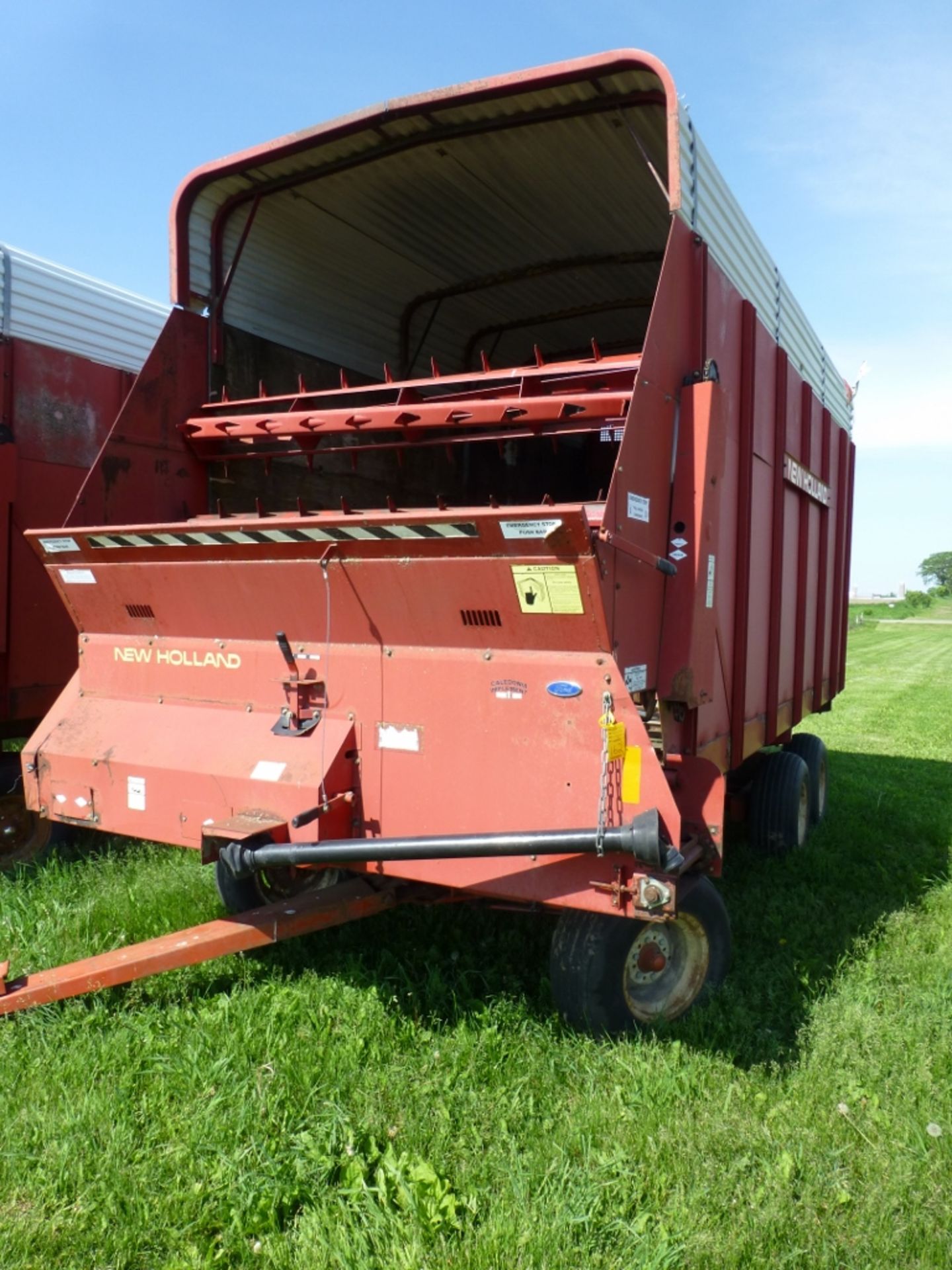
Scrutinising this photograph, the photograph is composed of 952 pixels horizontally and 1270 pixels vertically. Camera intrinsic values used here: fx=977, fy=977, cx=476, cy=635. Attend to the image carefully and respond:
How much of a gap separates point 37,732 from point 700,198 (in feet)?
11.7

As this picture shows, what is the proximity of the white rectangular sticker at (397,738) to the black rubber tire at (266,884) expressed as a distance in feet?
3.97

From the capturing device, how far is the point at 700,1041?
3523mm

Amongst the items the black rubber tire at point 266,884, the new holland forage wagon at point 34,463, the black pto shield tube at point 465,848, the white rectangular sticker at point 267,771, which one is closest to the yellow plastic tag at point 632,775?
the black pto shield tube at point 465,848

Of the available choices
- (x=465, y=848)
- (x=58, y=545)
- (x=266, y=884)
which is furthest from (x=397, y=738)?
(x=58, y=545)

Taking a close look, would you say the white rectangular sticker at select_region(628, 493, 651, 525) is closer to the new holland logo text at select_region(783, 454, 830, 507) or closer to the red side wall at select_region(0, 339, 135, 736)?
the new holland logo text at select_region(783, 454, 830, 507)

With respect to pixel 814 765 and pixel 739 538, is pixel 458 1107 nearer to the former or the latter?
pixel 739 538

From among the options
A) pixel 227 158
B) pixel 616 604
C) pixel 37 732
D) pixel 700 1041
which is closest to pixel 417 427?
pixel 616 604

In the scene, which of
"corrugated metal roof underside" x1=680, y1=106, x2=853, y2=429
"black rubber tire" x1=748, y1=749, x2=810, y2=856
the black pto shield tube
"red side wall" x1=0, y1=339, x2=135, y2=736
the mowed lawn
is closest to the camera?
the mowed lawn

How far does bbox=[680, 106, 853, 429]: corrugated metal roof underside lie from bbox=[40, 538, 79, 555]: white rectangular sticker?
9.03 feet

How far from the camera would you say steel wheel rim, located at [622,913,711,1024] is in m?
3.64

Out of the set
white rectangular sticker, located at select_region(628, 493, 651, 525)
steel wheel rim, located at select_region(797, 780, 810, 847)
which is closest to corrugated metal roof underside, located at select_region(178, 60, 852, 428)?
→ white rectangular sticker, located at select_region(628, 493, 651, 525)

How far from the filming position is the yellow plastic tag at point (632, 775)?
124 inches

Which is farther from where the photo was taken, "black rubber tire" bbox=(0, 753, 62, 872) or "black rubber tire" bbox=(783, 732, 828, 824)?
"black rubber tire" bbox=(783, 732, 828, 824)

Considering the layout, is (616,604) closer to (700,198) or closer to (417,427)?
(417,427)
